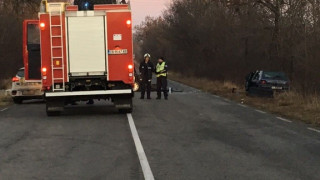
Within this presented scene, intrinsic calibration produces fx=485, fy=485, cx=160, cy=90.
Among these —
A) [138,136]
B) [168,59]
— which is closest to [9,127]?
[138,136]

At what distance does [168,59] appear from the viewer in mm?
71312

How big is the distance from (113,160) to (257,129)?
497cm

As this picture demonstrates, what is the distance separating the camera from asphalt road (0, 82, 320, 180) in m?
7.19

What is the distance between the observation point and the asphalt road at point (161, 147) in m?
7.19

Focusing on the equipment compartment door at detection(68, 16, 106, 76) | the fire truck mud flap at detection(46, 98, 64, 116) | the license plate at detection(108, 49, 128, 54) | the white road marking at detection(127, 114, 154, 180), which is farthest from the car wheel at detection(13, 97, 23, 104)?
the white road marking at detection(127, 114, 154, 180)

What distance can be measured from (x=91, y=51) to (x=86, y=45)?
0.23 meters

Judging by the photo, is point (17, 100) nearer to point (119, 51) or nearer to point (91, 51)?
point (91, 51)

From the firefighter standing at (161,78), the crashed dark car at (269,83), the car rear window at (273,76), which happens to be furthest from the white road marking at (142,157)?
the car rear window at (273,76)

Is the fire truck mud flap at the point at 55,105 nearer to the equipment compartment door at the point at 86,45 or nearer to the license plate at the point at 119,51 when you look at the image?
the equipment compartment door at the point at 86,45

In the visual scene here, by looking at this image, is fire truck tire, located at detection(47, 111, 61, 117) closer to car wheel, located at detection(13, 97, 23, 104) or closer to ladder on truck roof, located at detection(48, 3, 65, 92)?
ladder on truck roof, located at detection(48, 3, 65, 92)

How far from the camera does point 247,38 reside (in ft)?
108

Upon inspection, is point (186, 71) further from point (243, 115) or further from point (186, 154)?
point (186, 154)

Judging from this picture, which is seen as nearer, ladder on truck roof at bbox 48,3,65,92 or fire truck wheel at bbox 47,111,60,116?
ladder on truck roof at bbox 48,3,65,92

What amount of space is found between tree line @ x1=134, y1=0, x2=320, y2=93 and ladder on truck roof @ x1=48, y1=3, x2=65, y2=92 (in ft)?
35.5
